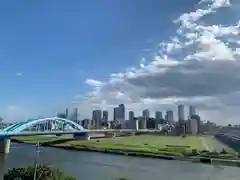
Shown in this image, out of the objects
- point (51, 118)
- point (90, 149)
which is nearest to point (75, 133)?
point (51, 118)

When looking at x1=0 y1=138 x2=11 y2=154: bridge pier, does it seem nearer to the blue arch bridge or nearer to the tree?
the blue arch bridge

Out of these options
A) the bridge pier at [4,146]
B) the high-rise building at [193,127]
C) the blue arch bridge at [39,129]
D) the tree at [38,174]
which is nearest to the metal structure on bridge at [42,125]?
the blue arch bridge at [39,129]

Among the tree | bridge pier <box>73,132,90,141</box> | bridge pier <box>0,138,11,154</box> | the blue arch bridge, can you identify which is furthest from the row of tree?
bridge pier <box>73,132,90,141</box>

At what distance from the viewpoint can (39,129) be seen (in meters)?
66.3

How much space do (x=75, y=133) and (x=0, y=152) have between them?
2866 centimetres

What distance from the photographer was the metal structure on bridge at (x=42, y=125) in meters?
54.7

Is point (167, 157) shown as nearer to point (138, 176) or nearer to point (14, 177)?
point (138, 176)

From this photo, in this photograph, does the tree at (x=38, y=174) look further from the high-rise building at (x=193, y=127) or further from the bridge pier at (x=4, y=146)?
the high-rise building at (x=193, y=127)

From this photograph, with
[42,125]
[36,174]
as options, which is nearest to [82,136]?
[42,125]

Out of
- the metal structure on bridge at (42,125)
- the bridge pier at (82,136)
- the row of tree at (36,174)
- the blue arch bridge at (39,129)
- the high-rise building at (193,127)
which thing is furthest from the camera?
the high-rise building at (193,127)

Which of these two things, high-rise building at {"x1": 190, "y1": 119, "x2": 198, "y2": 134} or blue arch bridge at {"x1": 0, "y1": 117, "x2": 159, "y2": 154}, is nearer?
blue arch bridge at {"x1": 0, "y1": 117, "x2": 159, "y2": 154}

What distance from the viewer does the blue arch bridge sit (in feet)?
154

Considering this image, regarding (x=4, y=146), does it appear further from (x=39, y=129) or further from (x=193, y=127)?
(x=193, y=127)

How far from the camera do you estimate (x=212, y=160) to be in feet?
129
